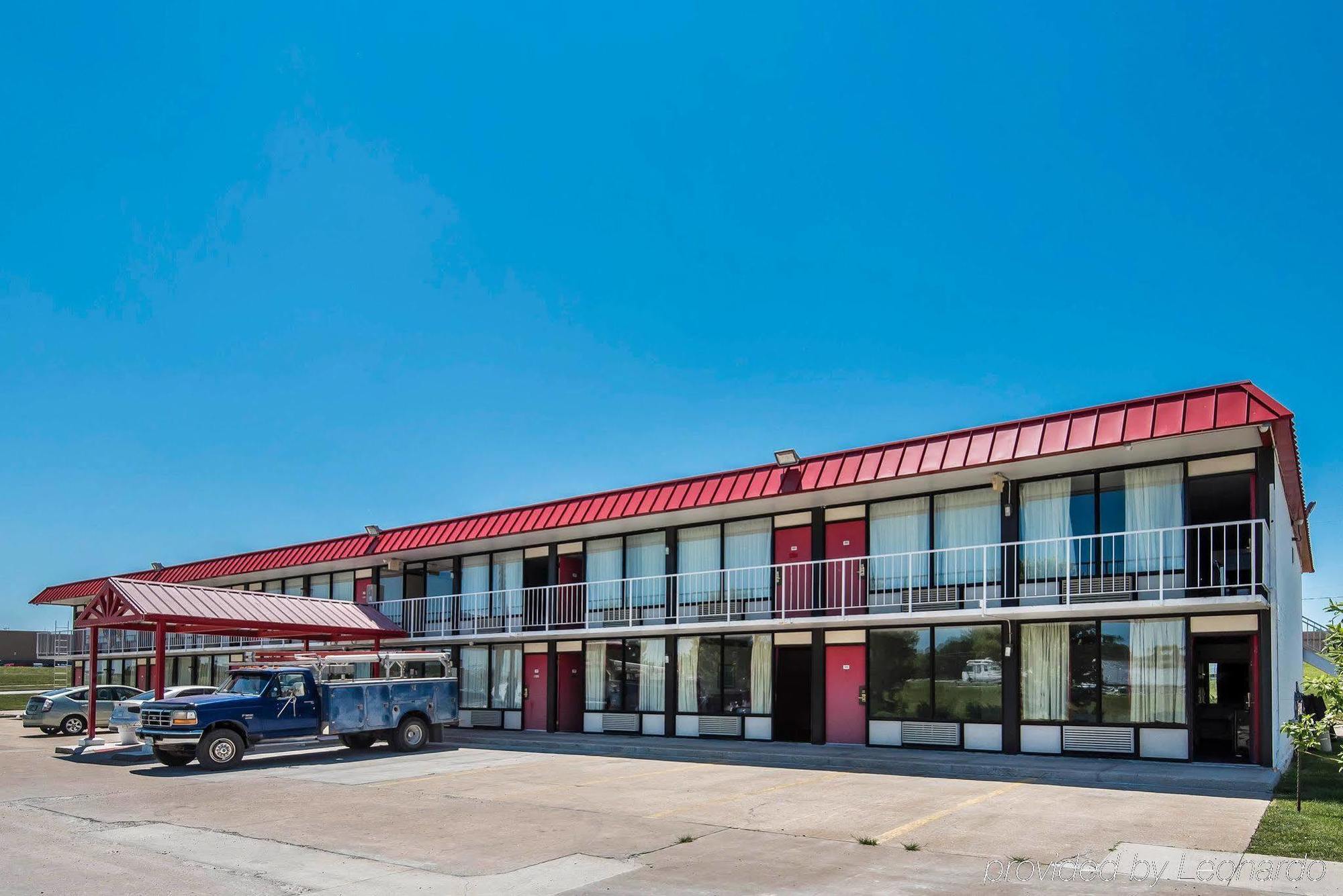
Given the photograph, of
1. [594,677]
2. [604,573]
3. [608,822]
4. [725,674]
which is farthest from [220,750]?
[608,822]

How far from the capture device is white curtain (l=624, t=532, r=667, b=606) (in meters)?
25.0

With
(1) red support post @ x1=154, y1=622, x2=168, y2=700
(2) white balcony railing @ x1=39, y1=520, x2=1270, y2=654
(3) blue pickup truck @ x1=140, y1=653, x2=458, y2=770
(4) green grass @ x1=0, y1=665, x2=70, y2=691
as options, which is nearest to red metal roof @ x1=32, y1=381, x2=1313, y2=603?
(2) white balcony railing @ x1=39, y1=520, x2=1270, y2=654

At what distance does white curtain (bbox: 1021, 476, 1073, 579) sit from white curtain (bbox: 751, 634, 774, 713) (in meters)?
6.17

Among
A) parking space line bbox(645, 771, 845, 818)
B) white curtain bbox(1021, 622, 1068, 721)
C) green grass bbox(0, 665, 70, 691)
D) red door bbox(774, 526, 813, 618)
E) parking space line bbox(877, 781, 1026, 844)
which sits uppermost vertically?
red door bbox(774, 526, 813, 618)

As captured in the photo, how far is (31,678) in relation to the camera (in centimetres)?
6275

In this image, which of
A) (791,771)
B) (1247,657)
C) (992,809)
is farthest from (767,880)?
(1247,657)

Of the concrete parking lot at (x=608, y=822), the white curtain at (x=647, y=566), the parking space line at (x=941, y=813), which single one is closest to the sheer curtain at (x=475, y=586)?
the white curtain at (x=647, y=566)

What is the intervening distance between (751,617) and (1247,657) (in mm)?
9799

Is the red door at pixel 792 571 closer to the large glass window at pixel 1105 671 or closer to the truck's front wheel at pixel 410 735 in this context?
the large glass window at pixel 1105 671

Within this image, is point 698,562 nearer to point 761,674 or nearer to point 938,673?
point 761,674

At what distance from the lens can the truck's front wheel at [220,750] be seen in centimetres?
1948

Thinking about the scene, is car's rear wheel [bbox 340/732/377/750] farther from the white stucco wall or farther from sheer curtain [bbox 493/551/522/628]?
the white stucco wall

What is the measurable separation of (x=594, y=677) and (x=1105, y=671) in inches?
502

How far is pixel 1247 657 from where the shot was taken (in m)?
16.6
